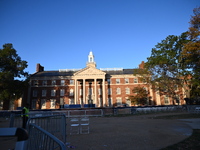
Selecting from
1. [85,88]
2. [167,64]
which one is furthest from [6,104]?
[167,64]

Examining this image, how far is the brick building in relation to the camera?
152 ft

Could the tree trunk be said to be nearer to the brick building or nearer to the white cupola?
the brick building

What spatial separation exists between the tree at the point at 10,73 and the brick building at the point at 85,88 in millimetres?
9946

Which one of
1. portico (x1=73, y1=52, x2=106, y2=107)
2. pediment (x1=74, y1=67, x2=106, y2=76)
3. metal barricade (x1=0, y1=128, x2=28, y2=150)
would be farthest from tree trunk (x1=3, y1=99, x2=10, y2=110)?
metal barricade (x1=0, y1=128, x2=28, y2=150)

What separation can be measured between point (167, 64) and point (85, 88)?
25.8 m

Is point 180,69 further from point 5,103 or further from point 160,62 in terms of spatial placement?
point 5,103

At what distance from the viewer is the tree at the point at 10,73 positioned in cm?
3362

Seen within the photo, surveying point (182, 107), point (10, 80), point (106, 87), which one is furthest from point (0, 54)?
point (182, 107)

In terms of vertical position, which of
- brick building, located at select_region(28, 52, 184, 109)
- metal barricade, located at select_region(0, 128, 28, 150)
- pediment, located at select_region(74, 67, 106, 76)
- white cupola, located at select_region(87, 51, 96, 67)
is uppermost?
white cupola, located at select_region(87, 51, 96, 67)

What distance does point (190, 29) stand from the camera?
74.7ft

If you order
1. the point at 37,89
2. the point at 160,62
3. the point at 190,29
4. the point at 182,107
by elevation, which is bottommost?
the point at 182,107

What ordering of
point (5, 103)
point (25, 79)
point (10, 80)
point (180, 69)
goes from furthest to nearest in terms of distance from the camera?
point (5, 103) < point (25, 79) < point (10, 80) < point (180, 69)

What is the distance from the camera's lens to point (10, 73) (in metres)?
34.2

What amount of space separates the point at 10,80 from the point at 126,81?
31760 millimetres
